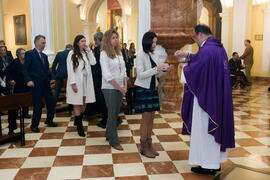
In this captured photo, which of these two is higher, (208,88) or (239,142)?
(208,88)

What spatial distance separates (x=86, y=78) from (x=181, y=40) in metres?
2.46

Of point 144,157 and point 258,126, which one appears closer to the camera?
point 144,157

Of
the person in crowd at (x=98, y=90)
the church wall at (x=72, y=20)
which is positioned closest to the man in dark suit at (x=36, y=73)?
the person in crowd at (x=98, y=90)

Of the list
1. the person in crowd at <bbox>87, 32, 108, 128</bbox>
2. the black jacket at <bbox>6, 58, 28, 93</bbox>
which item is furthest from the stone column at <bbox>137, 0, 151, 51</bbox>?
the black jacket at <bbox>6, 58, 28, 93</bbox>

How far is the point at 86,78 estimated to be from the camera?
4.53 metres

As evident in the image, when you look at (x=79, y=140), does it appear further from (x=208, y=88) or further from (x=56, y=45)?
(x=56, y=45)

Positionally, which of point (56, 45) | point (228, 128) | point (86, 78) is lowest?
point (228, 128)

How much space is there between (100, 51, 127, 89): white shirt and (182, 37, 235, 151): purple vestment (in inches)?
43.6

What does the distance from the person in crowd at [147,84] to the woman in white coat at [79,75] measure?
1.09m

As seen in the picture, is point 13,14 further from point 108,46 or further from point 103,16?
point 108,46

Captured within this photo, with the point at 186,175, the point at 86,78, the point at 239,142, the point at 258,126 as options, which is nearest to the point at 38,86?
the point at 86,78

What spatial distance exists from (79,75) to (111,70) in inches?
28.4

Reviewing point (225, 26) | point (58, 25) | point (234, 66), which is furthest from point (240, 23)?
point (58, 25)

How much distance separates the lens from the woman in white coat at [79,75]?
14.3 ft
